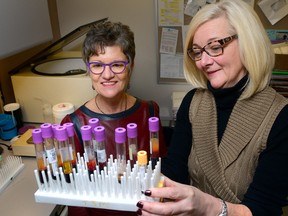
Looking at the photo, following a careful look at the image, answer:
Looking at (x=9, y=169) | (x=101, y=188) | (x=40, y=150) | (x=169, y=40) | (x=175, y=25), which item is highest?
(x=175, y=25)

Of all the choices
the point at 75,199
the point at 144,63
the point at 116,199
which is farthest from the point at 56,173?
the point at 144,63

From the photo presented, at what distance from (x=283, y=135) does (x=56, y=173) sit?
2.39 ft

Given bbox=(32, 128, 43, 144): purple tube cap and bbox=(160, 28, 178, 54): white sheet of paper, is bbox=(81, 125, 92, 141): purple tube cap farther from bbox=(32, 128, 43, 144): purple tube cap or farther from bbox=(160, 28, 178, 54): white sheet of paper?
bbox=(160, 28, 178, 54): white sheet of paper

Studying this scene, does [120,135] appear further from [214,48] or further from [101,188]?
[214,48]

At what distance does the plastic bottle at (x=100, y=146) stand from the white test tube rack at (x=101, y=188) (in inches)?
1.0

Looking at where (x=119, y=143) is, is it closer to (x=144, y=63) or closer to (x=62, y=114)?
(x=62, y=114)

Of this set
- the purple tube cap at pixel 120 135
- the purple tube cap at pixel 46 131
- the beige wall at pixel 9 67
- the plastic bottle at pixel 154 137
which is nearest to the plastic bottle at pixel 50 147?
the purple tube cap at pixel 46 131

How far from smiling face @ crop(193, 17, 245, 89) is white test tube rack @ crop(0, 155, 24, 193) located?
1.04 m

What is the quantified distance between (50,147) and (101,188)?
0.21 m

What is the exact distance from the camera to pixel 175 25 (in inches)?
81.0

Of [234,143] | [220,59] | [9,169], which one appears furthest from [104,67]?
[9,169]

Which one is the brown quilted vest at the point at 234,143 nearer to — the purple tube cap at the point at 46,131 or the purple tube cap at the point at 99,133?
the purple tube cap at the point at 99,133

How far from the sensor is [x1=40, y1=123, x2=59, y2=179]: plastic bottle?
2.87ft

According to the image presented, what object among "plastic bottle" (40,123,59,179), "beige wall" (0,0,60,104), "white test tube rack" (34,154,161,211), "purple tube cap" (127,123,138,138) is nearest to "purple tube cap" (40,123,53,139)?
"plastic bottle" (40,123,59,179)
